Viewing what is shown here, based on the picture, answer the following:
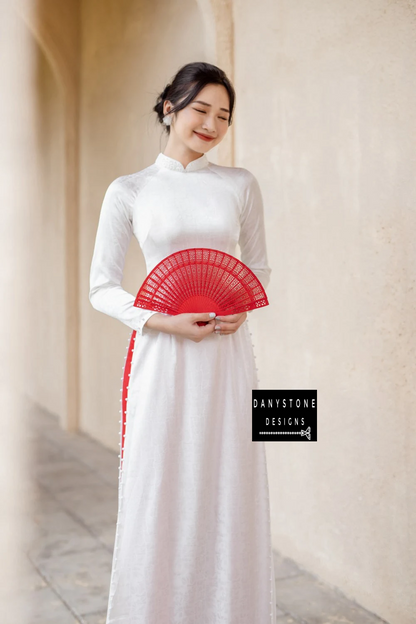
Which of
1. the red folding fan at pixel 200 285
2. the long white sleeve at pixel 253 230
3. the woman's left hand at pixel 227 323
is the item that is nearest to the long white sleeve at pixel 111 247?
the red folding fan at pixel 200 285

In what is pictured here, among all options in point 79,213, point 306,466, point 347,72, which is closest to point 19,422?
point 306,466

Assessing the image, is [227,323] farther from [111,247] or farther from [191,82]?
[191,82]

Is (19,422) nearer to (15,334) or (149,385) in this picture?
(15,334)

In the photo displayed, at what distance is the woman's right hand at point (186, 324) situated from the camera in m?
1.76

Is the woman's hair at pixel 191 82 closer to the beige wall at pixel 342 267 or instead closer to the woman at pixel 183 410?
the woman at pixel 183 410

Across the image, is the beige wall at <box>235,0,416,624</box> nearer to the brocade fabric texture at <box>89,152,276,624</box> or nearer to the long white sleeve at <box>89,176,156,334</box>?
the brocade fabric texture at <box>89,152,276,624</box>

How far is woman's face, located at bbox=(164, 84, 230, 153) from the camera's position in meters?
1.78

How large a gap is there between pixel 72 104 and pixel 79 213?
887 millimetres

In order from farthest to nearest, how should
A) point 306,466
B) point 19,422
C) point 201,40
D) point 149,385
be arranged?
1. point 201,40
2. point 306,466
3. point 19,422
4. point 149,385

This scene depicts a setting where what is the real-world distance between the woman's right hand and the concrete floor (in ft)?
4.57

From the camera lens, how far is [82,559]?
317cm

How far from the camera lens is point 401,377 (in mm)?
2441

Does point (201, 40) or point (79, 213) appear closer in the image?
point (201, 40)

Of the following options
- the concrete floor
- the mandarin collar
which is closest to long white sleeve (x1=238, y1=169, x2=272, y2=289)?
the mandarin collar
